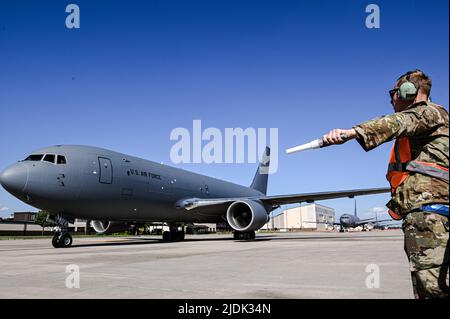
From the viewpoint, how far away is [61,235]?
1395 centimetres

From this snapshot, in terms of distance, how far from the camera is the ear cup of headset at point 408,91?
96.6 inches

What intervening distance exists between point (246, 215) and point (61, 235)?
974 centimetres

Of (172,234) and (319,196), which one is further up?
(319,196)

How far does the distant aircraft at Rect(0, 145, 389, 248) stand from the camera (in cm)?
1328

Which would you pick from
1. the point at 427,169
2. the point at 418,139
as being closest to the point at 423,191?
the point at 427,169

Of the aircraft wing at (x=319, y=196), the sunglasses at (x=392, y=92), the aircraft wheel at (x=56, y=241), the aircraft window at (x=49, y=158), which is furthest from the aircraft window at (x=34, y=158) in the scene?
the sunglasses at (x=392, y=92)

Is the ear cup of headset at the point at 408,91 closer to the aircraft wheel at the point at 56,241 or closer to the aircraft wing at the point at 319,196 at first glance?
the aircraft wheel at the point at 56,241

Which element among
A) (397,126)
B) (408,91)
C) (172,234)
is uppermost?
(408,91)

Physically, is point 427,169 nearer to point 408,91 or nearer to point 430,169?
point 430,169

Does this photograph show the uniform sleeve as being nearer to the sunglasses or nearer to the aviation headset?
the aviation headset
